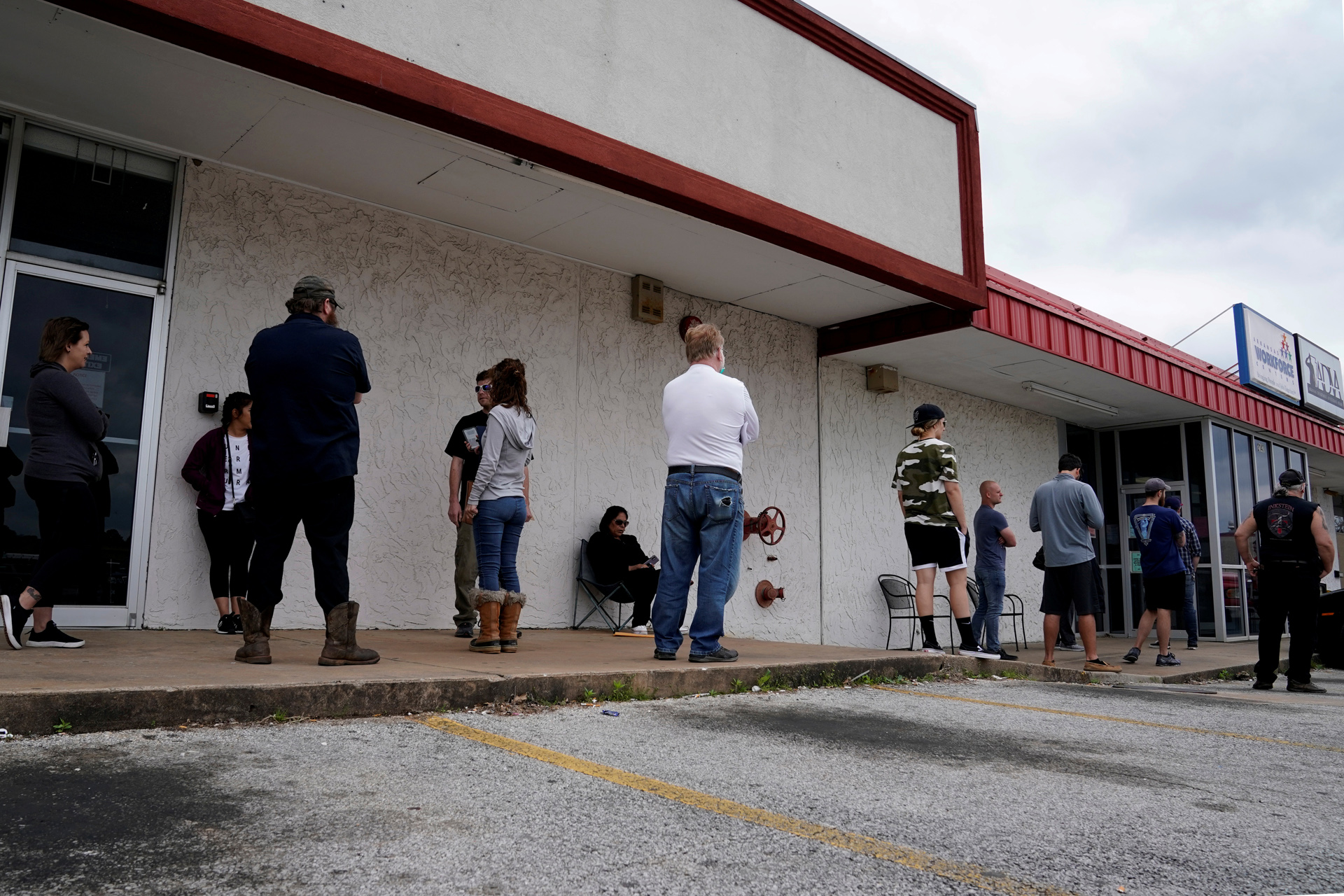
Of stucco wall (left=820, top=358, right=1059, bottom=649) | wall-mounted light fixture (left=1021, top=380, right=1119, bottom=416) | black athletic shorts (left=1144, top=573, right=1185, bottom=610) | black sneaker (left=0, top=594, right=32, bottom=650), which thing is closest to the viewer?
black sneaker (left=0, top=594, right=32, bottom=650)

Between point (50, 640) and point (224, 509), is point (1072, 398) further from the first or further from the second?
point (50, 640)

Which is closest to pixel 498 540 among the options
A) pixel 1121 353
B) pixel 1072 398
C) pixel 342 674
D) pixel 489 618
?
pixel 489 618

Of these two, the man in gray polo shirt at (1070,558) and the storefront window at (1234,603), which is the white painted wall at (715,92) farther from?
the storefront window at (1234,603)

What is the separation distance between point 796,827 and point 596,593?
5.82m

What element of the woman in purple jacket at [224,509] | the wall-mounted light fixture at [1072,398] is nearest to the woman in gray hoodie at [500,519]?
the woman in purple jacket at [224,509]

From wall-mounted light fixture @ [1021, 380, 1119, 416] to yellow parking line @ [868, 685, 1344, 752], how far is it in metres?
7.33

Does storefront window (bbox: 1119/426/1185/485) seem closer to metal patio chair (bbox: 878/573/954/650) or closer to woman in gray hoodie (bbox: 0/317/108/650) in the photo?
metal patio chair (bbox: 878/573/954/650)

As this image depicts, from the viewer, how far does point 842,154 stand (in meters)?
7.97

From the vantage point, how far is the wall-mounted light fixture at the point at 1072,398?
38.0ft

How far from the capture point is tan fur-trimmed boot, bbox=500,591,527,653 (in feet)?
16.3

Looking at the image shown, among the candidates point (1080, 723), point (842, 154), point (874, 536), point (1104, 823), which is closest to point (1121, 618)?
point (874, 536)

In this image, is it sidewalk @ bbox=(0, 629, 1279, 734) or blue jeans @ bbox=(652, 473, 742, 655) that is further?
blue jeans @ bbox=(652, 473, 742, 655)

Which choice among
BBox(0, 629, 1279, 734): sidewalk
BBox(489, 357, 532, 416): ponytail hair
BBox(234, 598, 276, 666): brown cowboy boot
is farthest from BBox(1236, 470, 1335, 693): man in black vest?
BBox(234, 598, 276, 666): brown cowboy boot

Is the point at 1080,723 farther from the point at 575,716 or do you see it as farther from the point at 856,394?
the point at 856,394
